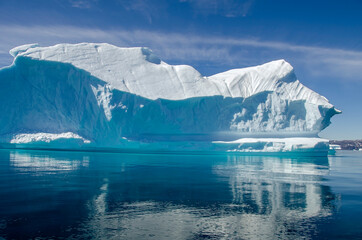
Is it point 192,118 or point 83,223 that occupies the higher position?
point 192,118

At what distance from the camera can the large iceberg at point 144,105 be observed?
24.7 m

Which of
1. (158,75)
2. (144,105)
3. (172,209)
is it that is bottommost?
(172,209)

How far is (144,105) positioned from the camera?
997 inches

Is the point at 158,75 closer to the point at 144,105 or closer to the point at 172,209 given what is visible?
the point at 144,105

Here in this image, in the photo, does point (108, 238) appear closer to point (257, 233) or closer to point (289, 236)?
point (257, 233)

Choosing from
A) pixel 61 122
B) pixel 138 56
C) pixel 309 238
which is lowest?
pixel 309 238

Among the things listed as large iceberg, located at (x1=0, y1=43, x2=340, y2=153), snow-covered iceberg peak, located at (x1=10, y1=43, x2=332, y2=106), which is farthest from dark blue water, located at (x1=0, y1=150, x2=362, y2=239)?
snow-covered iceberg peak, located at (x1=10, y1=43, x2=332, y2=106)

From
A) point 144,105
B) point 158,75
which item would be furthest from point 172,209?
point 158,75

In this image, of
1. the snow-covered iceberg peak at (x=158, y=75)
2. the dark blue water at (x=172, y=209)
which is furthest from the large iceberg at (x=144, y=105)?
the dark blue water at (x=172, y=209)

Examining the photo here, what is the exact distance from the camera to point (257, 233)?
5.50 meters

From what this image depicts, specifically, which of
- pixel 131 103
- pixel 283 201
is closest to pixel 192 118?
pixel 131 103

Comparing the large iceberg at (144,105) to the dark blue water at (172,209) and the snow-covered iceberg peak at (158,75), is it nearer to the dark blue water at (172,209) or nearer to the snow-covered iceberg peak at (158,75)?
the snow-covered iceberg peak at (158,75)

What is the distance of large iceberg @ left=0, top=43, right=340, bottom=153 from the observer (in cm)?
2474

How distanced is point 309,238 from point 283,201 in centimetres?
286
